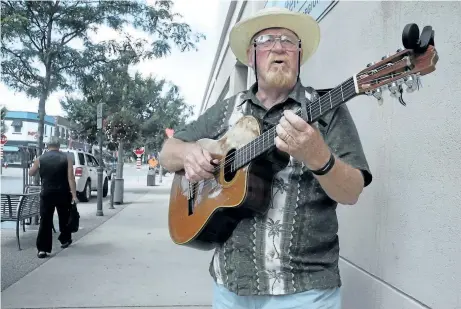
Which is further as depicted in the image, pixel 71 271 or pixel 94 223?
pixel 94 223

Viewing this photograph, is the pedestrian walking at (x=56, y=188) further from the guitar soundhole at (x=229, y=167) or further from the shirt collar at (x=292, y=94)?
the shirt collar at (x=292, y=94)

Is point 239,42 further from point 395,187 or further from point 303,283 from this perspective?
point 303,283

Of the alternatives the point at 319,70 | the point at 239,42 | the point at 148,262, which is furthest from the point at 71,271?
the point at 239,42

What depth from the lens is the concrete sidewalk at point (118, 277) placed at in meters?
4.19

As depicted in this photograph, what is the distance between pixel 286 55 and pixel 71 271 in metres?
4.29

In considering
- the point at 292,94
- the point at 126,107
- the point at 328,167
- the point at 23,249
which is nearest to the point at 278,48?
the point at 292,94

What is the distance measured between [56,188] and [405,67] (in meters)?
5.93

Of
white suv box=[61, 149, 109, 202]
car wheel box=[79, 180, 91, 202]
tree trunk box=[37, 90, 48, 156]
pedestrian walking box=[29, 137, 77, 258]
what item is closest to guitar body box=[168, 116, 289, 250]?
pedestrian walking box=[29, 137, 77, 258]

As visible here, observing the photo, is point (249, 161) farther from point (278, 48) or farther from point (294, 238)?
point (278, 48)

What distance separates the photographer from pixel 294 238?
1.65 metres

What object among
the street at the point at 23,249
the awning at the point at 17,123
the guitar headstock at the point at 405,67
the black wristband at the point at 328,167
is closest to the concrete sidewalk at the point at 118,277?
the street at the point at 23,249

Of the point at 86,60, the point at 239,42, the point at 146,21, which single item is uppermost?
the point at 146,21

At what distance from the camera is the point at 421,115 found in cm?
180

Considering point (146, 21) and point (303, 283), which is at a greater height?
point (146, 21)
